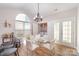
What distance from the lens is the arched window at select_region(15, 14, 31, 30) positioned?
1.76m

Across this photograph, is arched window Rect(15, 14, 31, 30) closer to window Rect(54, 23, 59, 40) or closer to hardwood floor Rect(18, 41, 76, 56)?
hardwood floor Rect(18, 41, 76, 56)

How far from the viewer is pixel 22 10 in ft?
5.74

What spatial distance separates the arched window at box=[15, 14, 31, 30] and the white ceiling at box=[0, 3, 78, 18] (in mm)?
89

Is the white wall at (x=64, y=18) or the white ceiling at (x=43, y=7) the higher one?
the white ceiling at (x=43, y=7)

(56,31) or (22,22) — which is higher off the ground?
(22,22)

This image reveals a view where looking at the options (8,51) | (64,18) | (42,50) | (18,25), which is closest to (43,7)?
(64,18)

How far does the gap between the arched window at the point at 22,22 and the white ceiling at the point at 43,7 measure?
89mm

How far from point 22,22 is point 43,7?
39cm

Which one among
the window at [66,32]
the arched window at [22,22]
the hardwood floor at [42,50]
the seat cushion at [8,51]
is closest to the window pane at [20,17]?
the arched window at [22,22]

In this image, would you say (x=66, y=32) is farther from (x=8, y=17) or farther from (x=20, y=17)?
(x=8, y=17)

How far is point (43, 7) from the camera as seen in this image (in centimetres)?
178

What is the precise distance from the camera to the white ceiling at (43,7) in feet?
5.75

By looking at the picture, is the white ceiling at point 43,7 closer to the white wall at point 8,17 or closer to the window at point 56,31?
the white wall at point 8,17

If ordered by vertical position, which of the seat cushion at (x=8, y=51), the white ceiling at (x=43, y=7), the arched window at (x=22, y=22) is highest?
the white ceiling at (x=43, y=7)
